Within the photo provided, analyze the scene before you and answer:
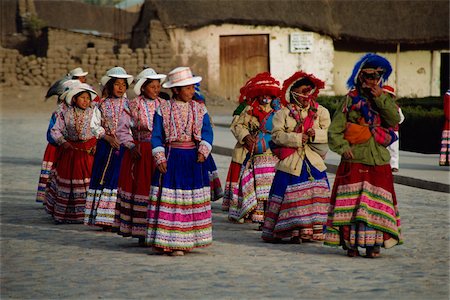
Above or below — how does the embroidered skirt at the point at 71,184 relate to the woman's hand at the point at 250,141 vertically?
below

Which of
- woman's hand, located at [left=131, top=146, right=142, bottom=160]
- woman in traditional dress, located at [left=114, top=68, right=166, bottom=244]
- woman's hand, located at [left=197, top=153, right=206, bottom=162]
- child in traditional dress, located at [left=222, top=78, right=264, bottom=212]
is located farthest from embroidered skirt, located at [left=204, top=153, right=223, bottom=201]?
woman's hand, located at [left=197, top=153, right=206, bottom=162]

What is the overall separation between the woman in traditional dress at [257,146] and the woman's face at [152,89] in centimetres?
144

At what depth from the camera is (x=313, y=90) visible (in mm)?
10812

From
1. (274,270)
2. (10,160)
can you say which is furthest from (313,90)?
(10,160)

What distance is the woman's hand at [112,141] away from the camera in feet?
39.2

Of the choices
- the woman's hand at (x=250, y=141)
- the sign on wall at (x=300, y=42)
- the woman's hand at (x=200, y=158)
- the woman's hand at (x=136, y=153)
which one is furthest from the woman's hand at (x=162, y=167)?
the sign on wall at (x=300, y=42)

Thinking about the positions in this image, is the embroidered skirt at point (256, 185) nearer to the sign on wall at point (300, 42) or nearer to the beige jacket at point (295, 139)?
the beige jacket at point (295, 139)

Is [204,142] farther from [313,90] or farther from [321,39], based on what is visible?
[321,39]

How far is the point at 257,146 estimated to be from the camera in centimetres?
1222

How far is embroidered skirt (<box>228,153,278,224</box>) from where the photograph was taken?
478 inches

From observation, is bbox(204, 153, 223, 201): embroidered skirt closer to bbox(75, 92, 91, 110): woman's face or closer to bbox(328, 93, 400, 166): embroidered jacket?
bbox(75, 92, 91, 110): woman's face

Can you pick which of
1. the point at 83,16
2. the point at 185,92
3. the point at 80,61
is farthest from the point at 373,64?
the point at 83,16

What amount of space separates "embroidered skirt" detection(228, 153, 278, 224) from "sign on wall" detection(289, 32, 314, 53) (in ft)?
105

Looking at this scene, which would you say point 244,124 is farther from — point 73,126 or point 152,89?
point 73,126
